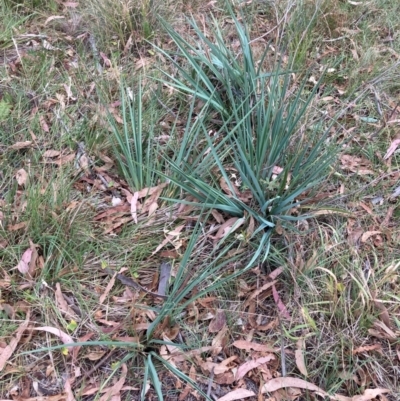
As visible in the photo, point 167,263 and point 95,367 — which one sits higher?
point 167,263

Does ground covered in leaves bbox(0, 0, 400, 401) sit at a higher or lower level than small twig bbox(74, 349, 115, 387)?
higher

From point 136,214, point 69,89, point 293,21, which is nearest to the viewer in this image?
point 136,214

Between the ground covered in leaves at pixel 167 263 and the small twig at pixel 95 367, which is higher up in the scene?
the ground covered in leaves at pixel 167 263

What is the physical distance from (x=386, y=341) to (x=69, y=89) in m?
1.92

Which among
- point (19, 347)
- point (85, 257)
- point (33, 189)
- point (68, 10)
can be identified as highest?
point (68, 10)

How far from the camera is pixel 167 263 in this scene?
1852 millimetres

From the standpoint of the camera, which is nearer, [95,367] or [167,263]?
[95,367]

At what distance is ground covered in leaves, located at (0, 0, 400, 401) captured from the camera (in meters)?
1.60

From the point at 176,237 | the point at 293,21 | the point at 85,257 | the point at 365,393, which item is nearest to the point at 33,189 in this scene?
the point at 85,257

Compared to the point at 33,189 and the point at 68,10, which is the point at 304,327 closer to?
the point at 33,189

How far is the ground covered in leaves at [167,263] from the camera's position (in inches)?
63.2

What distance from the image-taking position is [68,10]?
2.78 m

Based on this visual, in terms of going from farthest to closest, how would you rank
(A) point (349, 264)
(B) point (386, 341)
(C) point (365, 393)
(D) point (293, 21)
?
(D) point (293, 21)
(A) point (349, 264)
(B) point (386, 341)
(C) point (365, 393)

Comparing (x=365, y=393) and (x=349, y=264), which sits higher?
(x=349, y=264)
